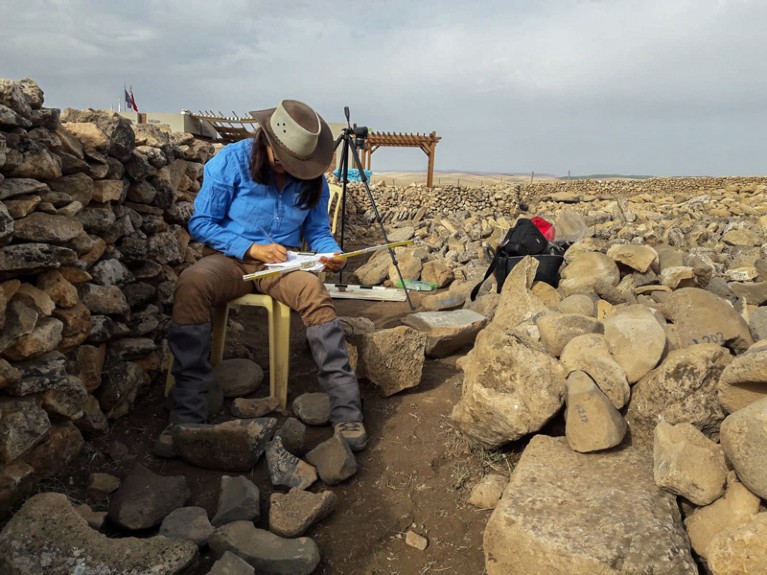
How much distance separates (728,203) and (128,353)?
1504cm

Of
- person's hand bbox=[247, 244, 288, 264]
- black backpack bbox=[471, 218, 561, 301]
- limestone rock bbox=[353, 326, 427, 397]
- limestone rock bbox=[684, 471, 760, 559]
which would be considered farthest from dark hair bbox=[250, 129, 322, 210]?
limestone rock bbox=[684, 471, 760, 559]

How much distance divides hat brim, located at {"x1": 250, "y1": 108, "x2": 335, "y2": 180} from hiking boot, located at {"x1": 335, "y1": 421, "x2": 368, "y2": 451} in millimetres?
1235

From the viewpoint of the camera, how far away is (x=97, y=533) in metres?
1.86

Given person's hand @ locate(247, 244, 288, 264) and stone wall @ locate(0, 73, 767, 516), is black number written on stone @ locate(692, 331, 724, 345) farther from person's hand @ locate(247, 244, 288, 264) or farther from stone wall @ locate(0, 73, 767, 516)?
stone wall @ locate(0, 73, 767, 516)

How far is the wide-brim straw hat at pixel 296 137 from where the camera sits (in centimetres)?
287

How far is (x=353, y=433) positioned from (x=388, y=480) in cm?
28

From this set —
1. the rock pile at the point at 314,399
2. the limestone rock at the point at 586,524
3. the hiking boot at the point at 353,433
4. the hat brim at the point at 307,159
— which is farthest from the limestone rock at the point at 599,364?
the hat brim at the point at 307,159

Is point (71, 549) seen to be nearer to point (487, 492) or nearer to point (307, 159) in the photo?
point (487, 492)

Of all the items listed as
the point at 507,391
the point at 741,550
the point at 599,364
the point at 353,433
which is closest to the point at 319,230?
the point at 353,433

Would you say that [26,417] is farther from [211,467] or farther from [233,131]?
[233,131]

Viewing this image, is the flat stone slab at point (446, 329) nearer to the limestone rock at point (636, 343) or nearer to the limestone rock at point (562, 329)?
the limestone rock at point (562, 329)

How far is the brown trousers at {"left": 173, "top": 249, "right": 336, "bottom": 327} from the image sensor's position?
8.93 feet

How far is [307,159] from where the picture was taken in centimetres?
298

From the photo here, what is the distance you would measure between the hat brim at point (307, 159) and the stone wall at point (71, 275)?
734mm
